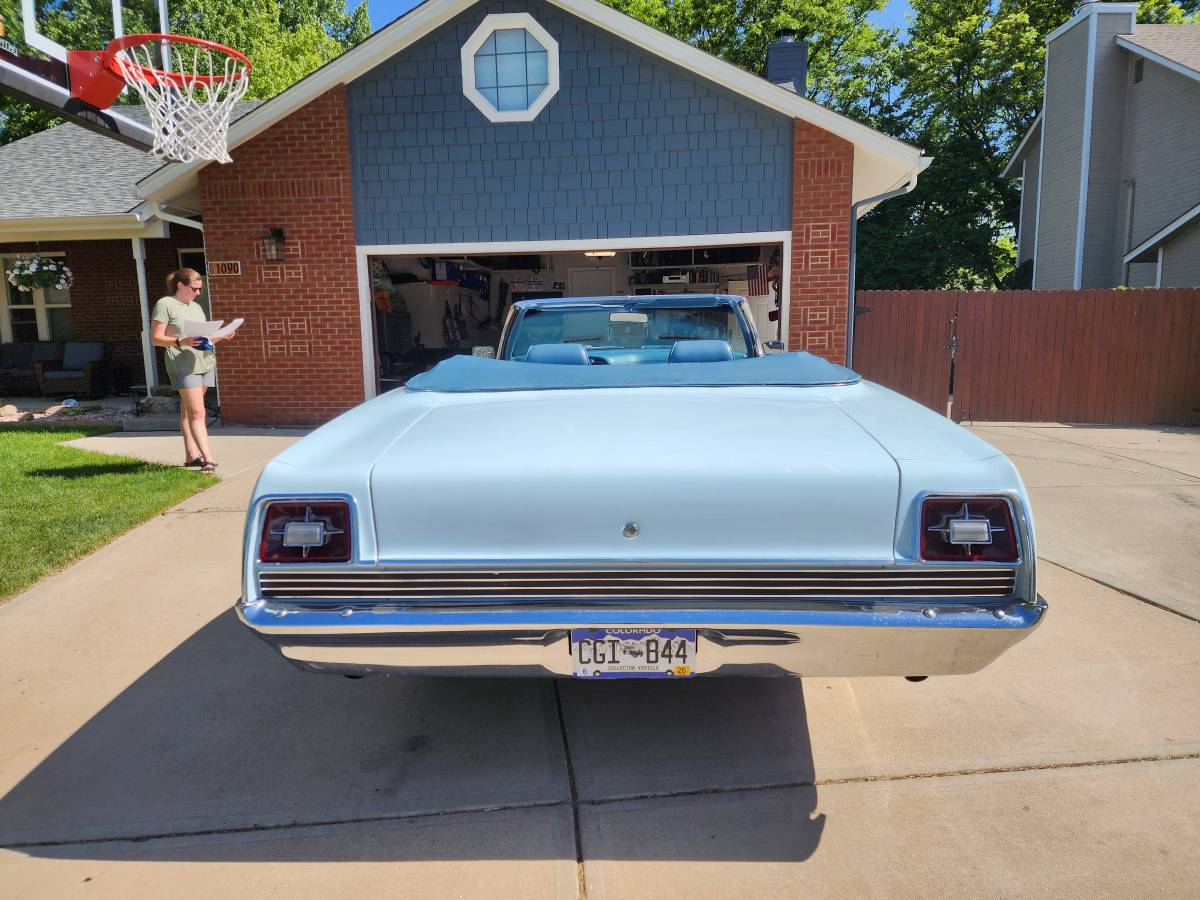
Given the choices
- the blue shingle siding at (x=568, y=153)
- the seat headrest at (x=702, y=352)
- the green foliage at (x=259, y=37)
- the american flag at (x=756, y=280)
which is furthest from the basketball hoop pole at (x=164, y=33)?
the green foliage at (x=259, y=37)

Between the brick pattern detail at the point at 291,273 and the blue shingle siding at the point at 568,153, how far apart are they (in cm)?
38

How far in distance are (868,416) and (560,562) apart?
1101mm

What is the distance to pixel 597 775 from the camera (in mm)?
2527

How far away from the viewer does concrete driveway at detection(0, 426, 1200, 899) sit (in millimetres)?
2096

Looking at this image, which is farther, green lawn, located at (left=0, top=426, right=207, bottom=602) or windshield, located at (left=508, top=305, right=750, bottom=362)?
green lawn, located at (left=0, top=426, right=207, bottom=602)

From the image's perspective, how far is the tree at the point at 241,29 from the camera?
75.2ft

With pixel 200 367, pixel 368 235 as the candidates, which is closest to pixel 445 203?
pixel 368 235

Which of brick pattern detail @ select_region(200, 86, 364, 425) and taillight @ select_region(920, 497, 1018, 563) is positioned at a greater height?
brick pattern detail @ select_region(200, 86, 364, 425)

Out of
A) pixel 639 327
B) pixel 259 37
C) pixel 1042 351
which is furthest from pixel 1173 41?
pixel 259 37

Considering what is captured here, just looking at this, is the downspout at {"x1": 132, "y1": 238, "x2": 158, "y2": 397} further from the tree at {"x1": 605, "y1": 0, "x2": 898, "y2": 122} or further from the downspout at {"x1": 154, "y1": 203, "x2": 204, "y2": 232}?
the tree at {"x1": 605, "y1": 0, "x2": 898, "y2": 122}

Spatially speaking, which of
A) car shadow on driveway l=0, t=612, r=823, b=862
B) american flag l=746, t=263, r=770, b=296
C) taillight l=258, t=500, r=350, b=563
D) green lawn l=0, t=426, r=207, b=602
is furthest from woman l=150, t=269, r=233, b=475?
american flag l=746, t=263, r=770, b=296

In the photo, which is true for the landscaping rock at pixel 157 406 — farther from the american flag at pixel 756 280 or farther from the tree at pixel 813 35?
the tree at pixel 813 35

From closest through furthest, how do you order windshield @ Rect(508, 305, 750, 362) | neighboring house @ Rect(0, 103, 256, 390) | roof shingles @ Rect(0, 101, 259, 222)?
windshield @ Rect(508, 305, 750, 362), roof shingles @ Rect(0, 101, 259, 222), neighboring house @ Rect(0, 103, 256, 390)

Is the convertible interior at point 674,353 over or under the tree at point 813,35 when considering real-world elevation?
under
